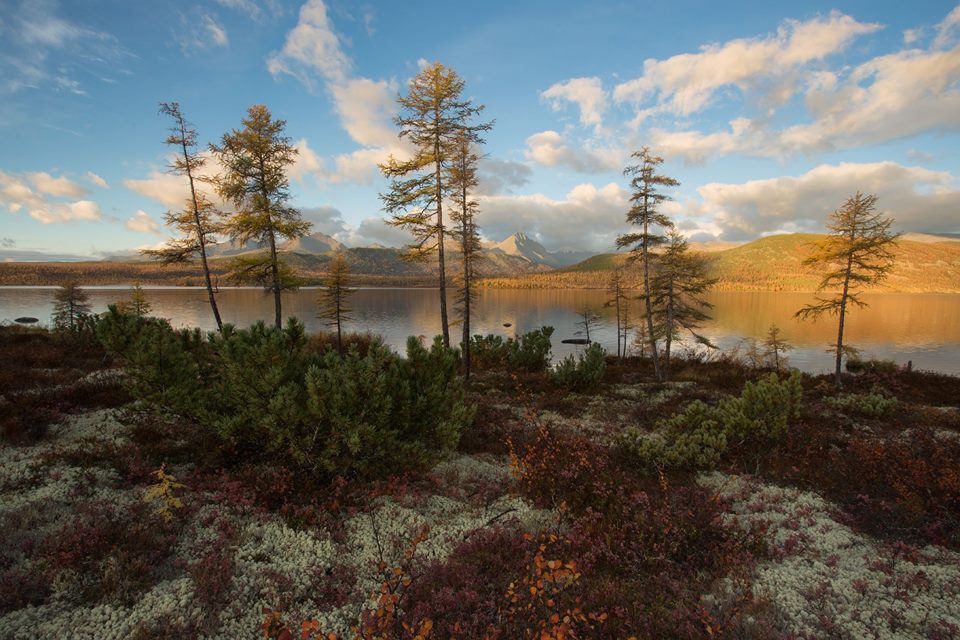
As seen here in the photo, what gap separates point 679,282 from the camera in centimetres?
2452

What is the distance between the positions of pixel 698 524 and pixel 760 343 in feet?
172

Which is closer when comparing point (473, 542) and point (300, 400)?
point (473, 542)

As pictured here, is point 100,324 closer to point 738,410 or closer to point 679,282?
point 738,410

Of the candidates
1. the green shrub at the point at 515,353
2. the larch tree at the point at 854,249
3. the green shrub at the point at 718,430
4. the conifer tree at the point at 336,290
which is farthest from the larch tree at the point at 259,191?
the larch tree at the point at 854,249

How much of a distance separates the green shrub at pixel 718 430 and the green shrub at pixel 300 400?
4.24m

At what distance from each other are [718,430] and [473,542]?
7.53m

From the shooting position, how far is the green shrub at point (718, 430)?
852 centimetres

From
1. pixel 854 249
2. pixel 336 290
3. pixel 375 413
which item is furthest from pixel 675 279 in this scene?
pixel 375 413

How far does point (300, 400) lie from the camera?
643 centimetres

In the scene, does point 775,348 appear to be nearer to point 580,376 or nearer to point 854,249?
point 854,249

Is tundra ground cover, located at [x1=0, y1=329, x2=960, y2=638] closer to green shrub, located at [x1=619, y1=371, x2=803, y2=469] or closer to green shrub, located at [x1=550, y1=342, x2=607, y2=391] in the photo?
green shrub, located at [x1=619, y1=371, x2=803, y2=469]

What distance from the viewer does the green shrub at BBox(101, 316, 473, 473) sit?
6.19 metres

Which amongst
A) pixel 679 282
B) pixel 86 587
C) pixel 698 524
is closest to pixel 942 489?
pixel 698 524

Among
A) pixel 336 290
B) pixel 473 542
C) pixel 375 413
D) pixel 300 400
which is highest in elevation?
pixel 336 290
